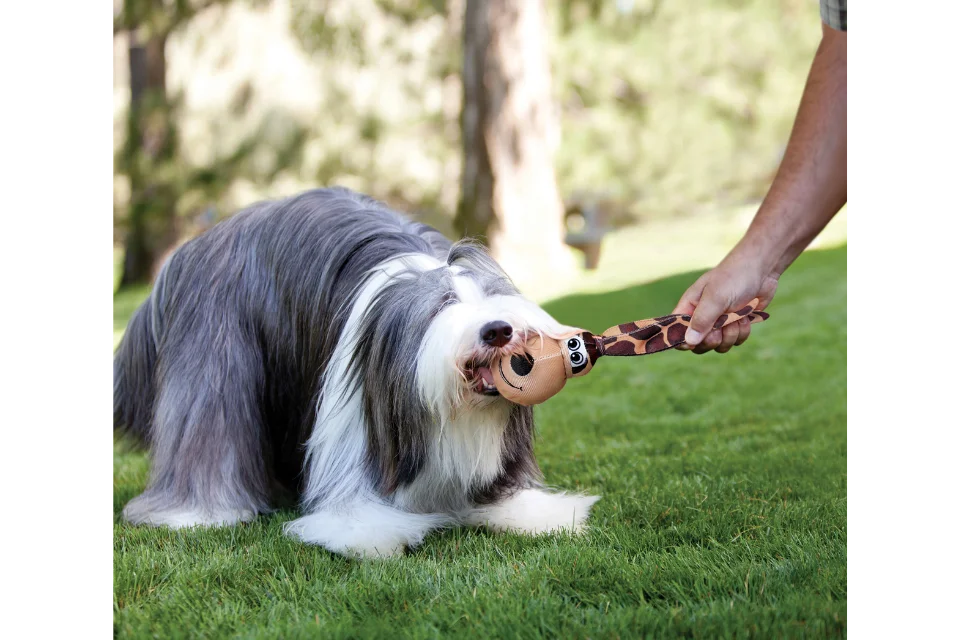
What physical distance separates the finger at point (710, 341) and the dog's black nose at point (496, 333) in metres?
0.68

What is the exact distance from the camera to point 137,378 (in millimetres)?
3766

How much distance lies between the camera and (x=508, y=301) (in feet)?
9.01

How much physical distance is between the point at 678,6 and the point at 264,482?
12.0m

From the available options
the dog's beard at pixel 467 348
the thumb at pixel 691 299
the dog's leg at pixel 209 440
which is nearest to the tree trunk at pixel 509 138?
the dog's leg at pixel 209 440

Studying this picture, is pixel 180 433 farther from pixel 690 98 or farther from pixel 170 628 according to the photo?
pixel 690 98

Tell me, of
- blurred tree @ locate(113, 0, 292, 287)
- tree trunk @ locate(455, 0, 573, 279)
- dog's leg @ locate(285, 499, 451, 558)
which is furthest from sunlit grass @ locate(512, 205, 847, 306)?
blurred tree @ locate(113, 0, 292, 287)

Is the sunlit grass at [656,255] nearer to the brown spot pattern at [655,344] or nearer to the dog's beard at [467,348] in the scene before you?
the brown spot pattern at [655,344]

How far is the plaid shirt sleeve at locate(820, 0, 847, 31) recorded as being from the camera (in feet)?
8.20

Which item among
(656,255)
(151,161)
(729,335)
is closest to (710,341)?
(729,335)

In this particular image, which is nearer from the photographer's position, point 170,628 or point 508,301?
point 170,628

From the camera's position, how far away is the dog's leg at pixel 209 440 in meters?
3.26

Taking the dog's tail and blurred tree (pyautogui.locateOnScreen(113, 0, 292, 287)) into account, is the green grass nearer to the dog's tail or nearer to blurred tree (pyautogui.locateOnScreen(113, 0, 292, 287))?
the dog's tail

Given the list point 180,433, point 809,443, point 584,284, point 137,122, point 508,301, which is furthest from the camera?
A: point 137,122
